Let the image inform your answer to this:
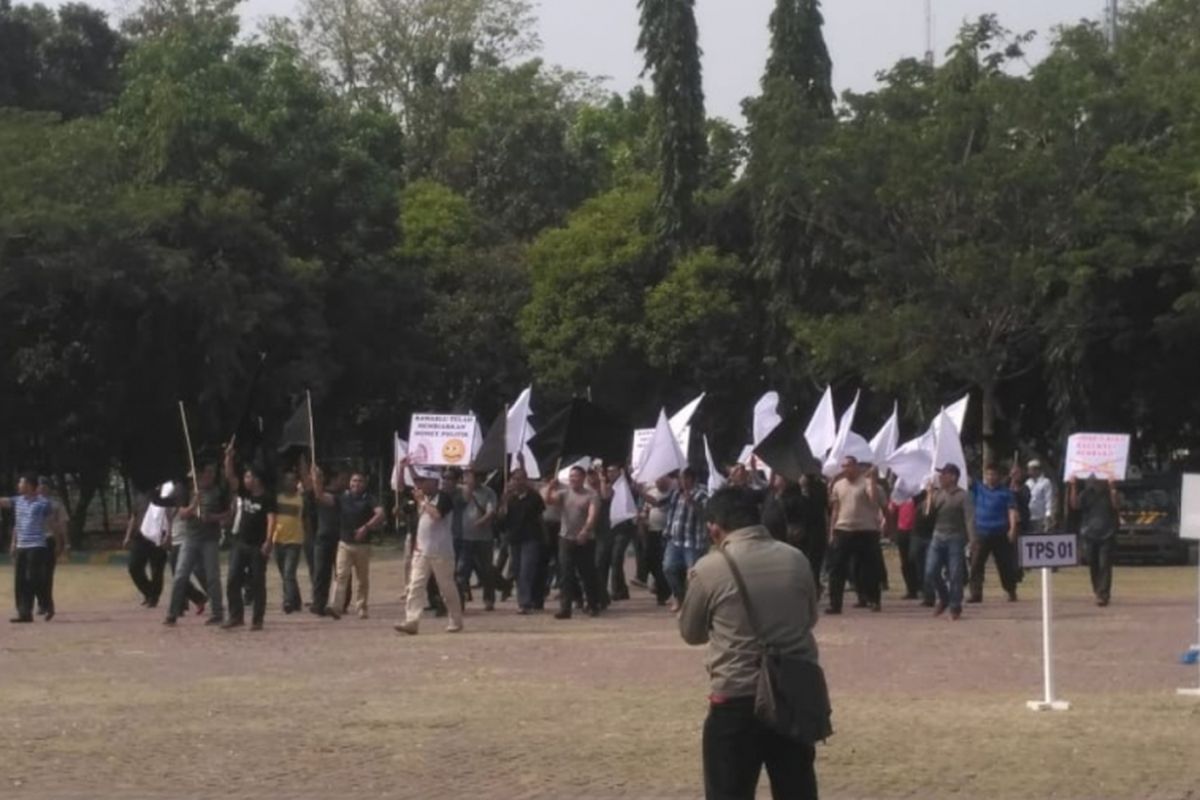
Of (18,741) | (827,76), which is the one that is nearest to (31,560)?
(18,741)

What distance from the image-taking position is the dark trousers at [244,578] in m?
22.7

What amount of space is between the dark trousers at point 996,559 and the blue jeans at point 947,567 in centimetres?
114

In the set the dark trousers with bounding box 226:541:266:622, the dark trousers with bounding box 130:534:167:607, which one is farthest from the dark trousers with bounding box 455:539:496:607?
the dark trousers with bounding box 130:534:167:607

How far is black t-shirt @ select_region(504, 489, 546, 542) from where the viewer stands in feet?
81.6

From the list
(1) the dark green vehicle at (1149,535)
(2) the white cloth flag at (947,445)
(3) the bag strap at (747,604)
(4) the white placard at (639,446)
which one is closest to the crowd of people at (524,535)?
(2) the white cloth flag at (947,445)

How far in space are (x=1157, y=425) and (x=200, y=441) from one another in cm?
2076

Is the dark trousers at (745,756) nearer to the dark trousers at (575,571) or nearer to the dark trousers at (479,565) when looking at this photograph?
the dark trousers at (575,571)

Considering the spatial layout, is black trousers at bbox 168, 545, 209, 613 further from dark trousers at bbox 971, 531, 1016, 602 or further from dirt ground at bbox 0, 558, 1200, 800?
dark trousers at bbox 971, 531, 1016, 602

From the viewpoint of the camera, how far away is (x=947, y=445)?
25.7 metres

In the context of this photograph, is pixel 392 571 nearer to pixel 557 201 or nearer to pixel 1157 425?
pixel 1157 425

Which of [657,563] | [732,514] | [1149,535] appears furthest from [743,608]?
[1149,535]

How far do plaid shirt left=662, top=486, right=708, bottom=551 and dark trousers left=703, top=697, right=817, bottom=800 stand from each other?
15.4m

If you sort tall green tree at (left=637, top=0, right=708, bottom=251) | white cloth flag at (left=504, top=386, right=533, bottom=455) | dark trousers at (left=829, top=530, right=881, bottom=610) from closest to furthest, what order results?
dark trousers at (left=829, top=530, right=881, bottom=610)
white cloth flag at (left=504, top=386, right=533, bottom=455)
tall green tree at (left=637, top=0, right=708, bottom=251)

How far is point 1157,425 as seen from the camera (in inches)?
1948
